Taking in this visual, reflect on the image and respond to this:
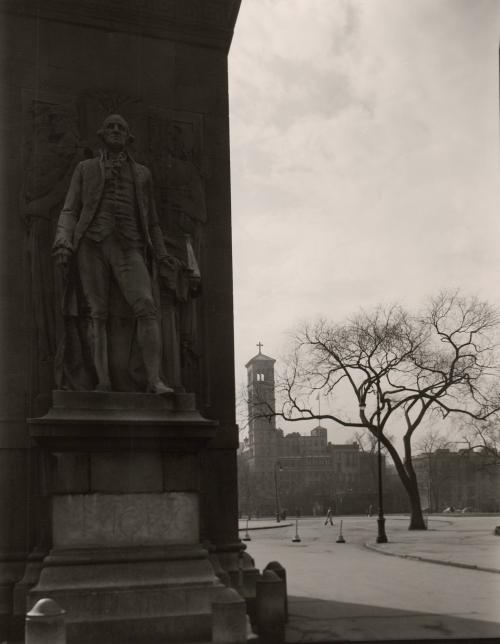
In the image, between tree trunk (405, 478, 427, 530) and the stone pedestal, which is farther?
tree trunk (405, 478, 427, 530)

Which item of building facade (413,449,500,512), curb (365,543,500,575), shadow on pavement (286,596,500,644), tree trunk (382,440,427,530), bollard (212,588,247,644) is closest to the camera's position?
bollard (212,588,247,644)

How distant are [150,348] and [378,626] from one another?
432cm

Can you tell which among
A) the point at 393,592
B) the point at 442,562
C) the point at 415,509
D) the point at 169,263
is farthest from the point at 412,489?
the point at 169,263

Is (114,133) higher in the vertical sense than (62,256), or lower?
higher

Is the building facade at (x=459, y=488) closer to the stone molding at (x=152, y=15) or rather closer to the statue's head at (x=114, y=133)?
the stone molding at (x=152, y=15)

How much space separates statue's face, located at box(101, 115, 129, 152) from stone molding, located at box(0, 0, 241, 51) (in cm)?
178

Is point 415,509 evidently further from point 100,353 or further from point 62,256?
point 62,256

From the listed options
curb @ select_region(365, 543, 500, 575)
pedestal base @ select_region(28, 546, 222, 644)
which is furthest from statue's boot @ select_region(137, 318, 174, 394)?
curb @ select_region(365, 543, 500, 575)

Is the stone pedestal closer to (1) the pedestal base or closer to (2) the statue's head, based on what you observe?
(1) the pedestal base

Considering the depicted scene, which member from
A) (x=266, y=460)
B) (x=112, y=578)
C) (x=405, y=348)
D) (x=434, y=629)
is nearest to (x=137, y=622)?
(x=112, y=578)

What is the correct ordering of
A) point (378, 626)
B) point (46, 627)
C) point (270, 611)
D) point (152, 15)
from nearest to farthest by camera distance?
1. point (46, 627)
2. point (270, 611)
3. point (378, 626)
4. point (152, 15)

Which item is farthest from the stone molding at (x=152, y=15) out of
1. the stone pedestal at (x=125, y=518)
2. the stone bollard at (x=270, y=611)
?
the stone bollard at (x=270, y=611)

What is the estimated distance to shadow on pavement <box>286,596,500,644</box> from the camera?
29.6 feet

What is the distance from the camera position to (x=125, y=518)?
30.0 feet
